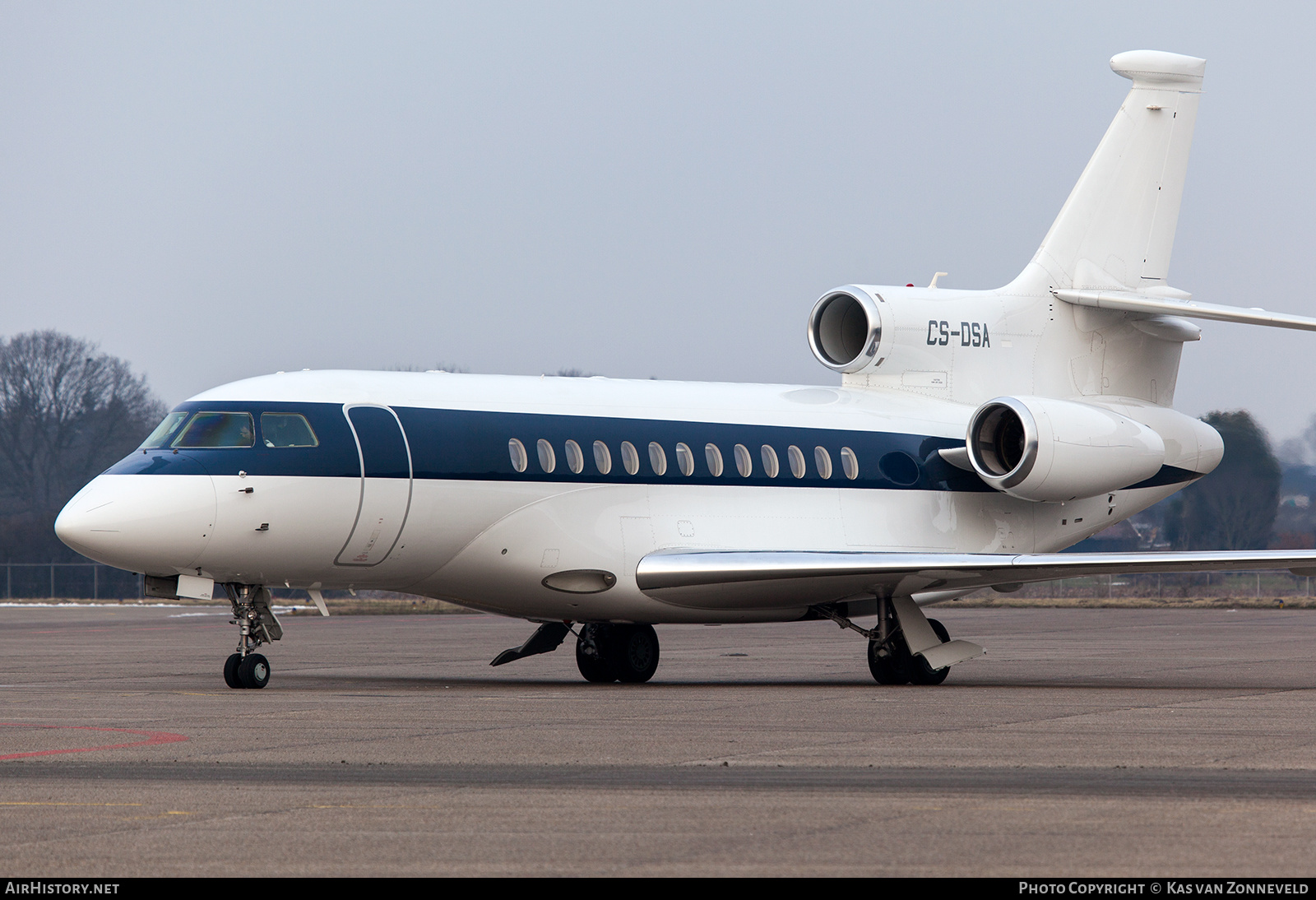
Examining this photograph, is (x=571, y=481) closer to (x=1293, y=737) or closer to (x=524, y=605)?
(x=524, y=605)

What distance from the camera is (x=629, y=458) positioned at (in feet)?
65.6

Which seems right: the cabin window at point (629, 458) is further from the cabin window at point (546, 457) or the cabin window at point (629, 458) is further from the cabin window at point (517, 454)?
the cabin window at point (517, 454)

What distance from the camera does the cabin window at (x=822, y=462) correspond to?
21.5 metres

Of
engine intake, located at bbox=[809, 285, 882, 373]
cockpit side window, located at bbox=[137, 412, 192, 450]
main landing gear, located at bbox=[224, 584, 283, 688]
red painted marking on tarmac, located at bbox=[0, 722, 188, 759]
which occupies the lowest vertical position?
main landing gear, located at bbox=[224, 584, 283, 688]

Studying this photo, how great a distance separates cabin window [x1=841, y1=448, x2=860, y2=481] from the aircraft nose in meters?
8.30

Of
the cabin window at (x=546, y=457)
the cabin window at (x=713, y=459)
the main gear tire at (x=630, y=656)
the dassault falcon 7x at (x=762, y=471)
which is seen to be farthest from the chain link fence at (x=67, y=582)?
the cabin window at (x=546, y=457)

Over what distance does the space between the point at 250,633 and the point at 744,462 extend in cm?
646

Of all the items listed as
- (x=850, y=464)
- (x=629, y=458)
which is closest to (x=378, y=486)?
(x=629, y=458)

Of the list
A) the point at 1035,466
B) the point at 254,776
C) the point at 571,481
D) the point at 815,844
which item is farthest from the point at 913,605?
the point at 815,844

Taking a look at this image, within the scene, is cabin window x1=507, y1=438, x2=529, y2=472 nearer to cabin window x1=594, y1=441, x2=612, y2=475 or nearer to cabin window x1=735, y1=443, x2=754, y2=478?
cabin window x1=594, y1=441, x2=612, y2=475

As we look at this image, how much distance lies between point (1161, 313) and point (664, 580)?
8.52m

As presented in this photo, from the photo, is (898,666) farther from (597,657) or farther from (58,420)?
(58,420)

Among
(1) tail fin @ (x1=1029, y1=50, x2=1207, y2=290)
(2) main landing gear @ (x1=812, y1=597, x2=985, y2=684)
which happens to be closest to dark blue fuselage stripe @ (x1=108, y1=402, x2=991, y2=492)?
(2) main landing gear @ (x1=812, y1=597, x2=985, y2=684)

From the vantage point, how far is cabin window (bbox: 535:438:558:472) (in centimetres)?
1925
